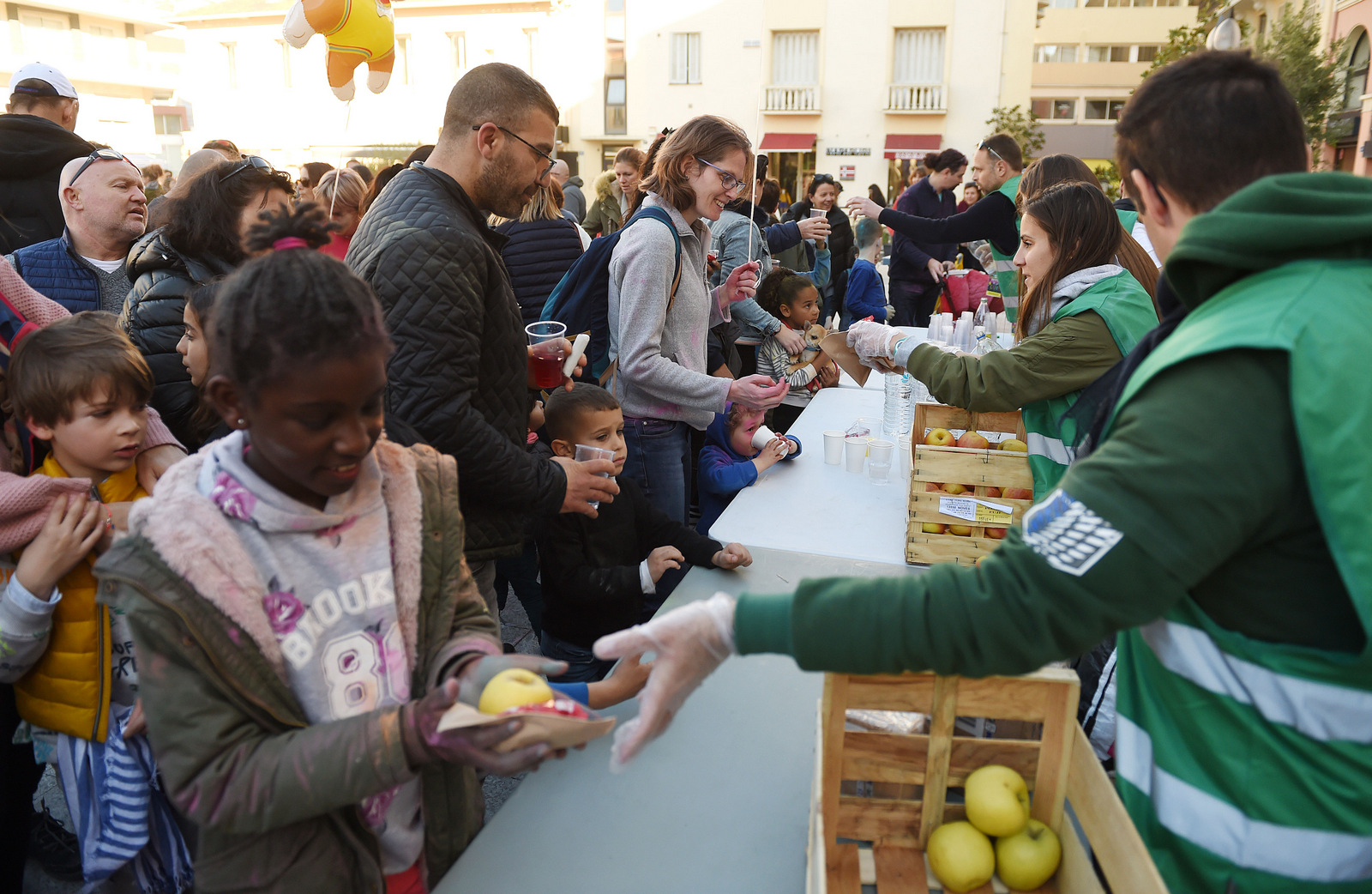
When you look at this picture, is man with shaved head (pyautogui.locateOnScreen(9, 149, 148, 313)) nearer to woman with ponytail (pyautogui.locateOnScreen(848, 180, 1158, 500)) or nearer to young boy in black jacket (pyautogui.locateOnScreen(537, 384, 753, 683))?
young boy in black jacket (pyautogui.locateOnScreen(537, 384, 753, 683))

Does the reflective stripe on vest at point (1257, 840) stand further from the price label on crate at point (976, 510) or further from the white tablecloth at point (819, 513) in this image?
the white tablecloth at point (819, 513)

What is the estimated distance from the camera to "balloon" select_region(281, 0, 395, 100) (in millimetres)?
3590

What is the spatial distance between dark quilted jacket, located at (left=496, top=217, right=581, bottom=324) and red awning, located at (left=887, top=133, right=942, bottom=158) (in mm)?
22461

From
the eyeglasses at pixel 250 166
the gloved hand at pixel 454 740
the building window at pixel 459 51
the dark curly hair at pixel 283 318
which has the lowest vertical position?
the gloved hand at pixel 454 740

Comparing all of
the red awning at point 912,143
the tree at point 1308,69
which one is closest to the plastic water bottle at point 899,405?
the tree at point 1308,69

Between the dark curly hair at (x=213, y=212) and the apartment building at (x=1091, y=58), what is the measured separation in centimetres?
3249

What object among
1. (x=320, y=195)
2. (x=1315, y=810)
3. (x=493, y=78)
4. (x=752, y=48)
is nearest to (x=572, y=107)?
(x=752, y=48)

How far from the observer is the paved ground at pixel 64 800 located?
7.18 ft

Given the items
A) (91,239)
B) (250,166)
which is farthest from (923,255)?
(91,239)

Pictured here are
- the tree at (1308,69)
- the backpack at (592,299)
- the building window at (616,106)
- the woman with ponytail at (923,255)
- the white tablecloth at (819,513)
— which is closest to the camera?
the white tablecloth at (819,513)

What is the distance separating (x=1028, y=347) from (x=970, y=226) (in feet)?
8.18

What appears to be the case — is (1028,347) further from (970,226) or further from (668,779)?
(970,226)

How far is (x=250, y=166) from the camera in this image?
2.30m

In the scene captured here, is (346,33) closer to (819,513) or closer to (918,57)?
(819,513)
